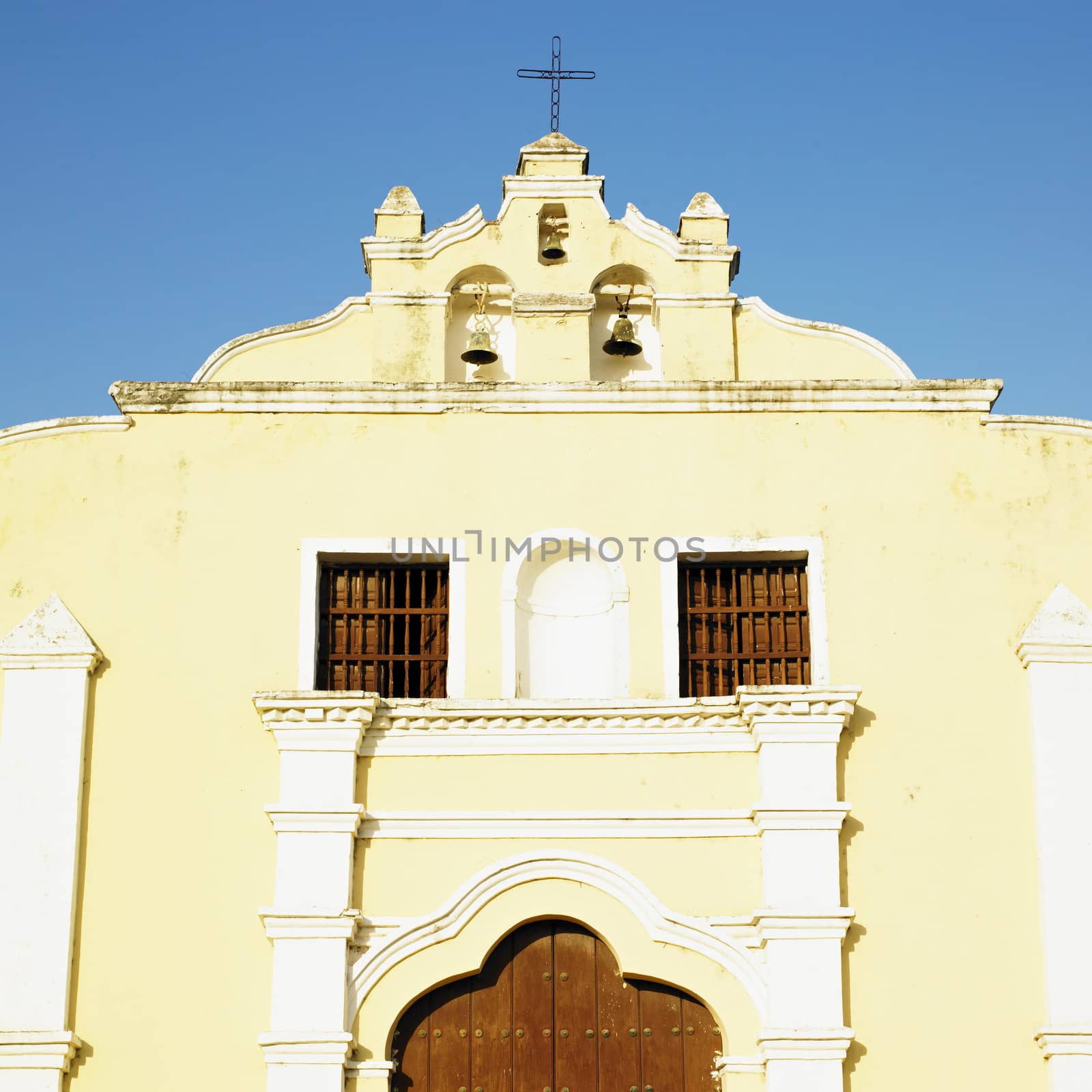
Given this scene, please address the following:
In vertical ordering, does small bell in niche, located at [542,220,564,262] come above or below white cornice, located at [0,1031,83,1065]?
above

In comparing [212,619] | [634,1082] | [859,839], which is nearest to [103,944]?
[212,619]

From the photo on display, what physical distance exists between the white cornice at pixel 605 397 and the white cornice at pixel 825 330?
52 centimetres

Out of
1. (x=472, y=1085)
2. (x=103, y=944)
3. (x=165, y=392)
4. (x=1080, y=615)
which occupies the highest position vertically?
(x=165, y=392)

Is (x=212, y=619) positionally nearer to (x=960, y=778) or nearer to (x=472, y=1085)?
(x=472, y=1085)

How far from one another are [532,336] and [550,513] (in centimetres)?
129

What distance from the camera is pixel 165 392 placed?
11.5 meters

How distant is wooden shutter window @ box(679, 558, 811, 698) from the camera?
11156mm

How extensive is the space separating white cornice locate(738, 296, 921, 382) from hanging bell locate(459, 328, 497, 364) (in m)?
1.62

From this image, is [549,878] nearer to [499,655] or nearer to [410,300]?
[499,655]

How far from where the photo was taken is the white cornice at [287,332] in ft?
38.9

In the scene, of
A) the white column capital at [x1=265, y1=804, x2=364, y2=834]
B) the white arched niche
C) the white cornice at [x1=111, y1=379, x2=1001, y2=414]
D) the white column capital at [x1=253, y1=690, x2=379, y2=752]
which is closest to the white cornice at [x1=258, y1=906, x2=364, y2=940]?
the white column capital at [x1=265, y1=804, x2=364, y2=834]

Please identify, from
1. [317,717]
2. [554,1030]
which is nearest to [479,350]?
[317,717]

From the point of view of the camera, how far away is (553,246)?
484 inches

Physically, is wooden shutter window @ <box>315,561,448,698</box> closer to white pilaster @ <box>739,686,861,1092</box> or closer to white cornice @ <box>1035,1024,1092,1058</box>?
white pilaster @ <box>739,686,861,1092</box>
